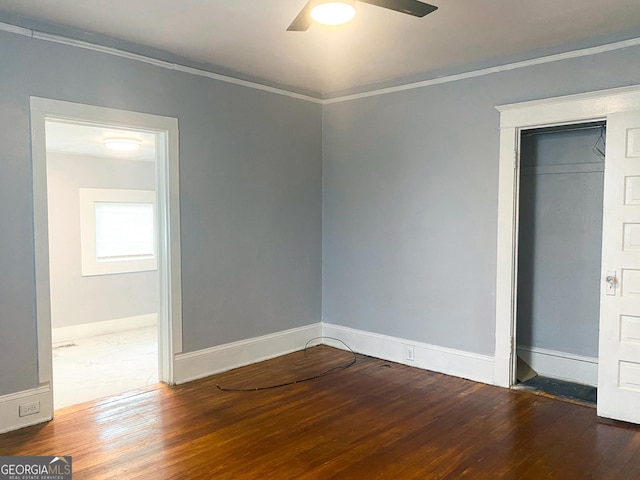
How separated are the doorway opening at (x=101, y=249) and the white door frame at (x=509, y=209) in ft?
10.9

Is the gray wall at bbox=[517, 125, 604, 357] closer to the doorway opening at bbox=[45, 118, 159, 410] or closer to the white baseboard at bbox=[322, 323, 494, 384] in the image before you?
the white baseboard at bbox=[322, 323, 494, 384]

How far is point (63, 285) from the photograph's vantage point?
6070 millimetres

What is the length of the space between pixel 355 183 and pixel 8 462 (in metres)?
3.56

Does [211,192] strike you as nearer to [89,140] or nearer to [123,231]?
[89,140]

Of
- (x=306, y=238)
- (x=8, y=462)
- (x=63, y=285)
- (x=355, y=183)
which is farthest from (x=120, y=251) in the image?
(x=8, y=462)

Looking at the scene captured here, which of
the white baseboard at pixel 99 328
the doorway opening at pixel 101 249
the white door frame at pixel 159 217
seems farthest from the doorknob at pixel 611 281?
the white baseboard at pixel 99 328

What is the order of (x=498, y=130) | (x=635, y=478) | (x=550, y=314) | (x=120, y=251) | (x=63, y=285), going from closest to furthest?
1. (x=635, y=478)
2. (x=498, y=130)
3. (x=550, y=314)
4. (x=63, y=285)
5. (x=120, y=251)

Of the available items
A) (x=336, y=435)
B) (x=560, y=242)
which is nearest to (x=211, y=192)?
(x=336, y=435)

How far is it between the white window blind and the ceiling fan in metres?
4.86

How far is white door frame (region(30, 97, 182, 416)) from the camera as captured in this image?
3.29m

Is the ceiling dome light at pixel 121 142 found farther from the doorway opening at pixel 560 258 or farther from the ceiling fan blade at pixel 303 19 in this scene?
the doorway opening at pixel 560 258

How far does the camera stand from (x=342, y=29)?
3.32 m

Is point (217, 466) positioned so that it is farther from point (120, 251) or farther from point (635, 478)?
point (120, 251)

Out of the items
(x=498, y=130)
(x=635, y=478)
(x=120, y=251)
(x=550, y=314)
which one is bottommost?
(x=635, y=478)
